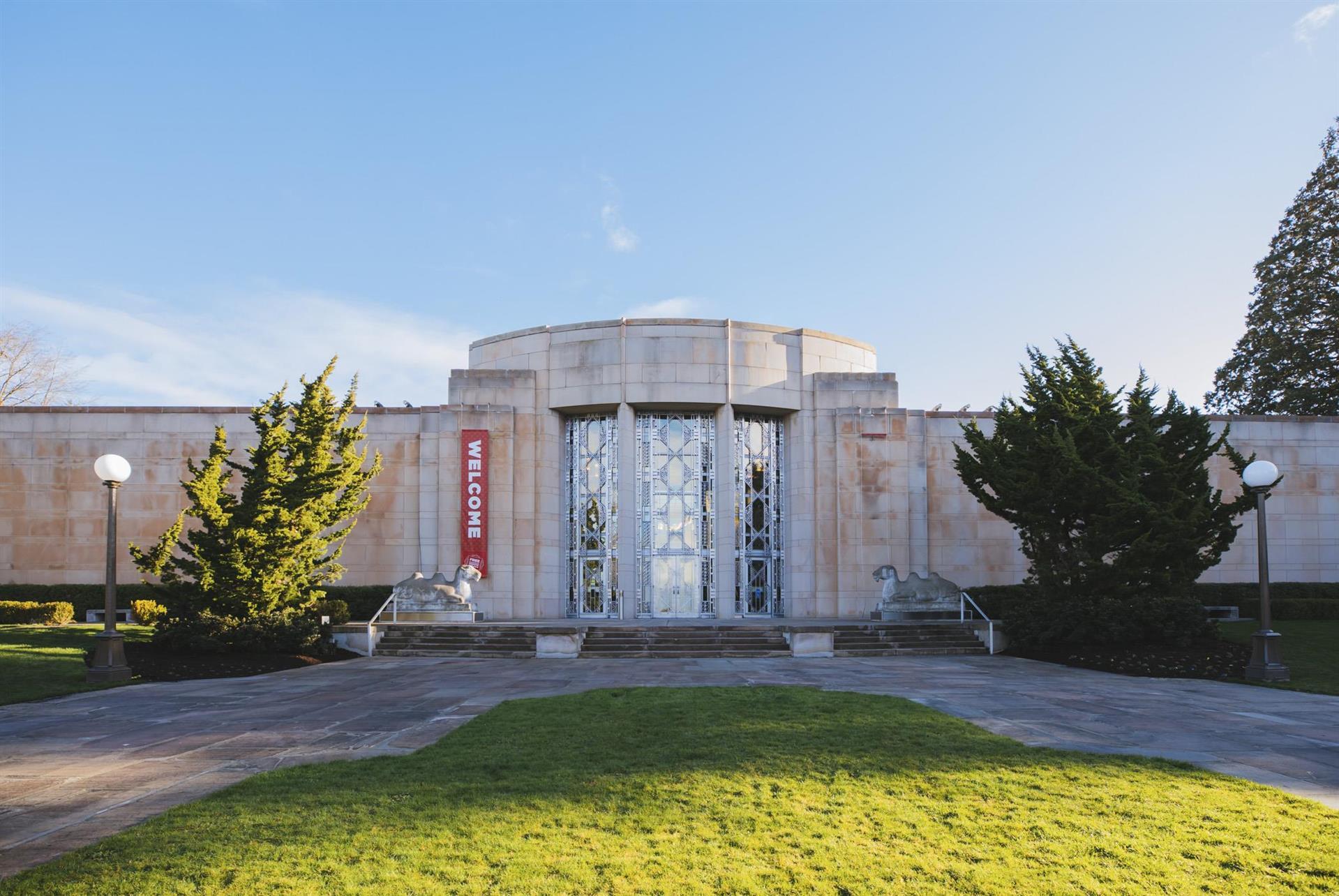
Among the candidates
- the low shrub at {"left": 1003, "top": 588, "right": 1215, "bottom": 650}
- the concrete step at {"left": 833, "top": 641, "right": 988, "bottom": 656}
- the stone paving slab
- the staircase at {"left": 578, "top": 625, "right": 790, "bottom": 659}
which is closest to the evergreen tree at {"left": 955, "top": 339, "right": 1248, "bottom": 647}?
the low shrub at {"left": 1003, "top": 588, "right": 1215, "bottom": 650}

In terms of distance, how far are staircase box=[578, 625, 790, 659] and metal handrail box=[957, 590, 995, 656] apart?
4977 millimetres

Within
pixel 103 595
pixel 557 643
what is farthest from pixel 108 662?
pixel 103 595

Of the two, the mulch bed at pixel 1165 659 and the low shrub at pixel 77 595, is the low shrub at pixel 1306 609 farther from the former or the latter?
the low shrub at pixel 77 595

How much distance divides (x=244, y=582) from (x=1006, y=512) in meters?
17.4

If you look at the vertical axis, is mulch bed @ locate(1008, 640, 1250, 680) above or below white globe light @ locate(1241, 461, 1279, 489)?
below

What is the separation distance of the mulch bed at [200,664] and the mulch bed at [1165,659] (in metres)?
16.2

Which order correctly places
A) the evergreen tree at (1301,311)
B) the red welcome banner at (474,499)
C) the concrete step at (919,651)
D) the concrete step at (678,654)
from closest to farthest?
the concrete step at (678,654) < the concrete step at (919,651) < the red welcome banner at (474,499) < the evergreen tree at (1301,311)

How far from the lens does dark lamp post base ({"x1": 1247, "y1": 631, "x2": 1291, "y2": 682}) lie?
15.3m

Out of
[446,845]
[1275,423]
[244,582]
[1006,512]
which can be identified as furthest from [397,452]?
[1275,423]

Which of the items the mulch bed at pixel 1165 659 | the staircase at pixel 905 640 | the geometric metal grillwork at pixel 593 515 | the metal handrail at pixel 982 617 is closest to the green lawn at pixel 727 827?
the mulch bed at pixel 1165 659

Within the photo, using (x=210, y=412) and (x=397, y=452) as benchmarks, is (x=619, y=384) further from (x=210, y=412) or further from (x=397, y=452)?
(x=210, y=412)

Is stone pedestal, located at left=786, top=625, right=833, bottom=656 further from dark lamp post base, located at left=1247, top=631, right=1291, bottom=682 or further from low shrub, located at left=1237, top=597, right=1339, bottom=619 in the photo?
low shrub, located at left=1237, top=597, right=1339, bottom=619

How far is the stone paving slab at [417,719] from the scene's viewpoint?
299 inches

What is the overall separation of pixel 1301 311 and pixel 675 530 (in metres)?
26.0
